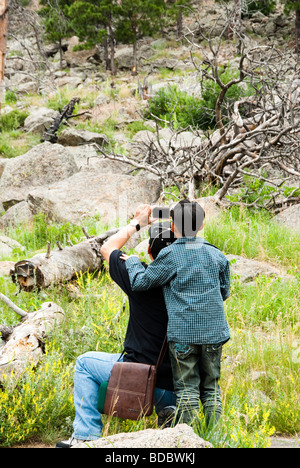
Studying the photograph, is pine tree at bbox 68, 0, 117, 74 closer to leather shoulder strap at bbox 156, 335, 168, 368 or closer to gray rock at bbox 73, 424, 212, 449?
leather shoulder strap at bbox 156, 335, 168, 368

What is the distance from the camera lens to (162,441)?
2258mm

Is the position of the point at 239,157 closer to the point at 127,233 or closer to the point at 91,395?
the point at 127,233

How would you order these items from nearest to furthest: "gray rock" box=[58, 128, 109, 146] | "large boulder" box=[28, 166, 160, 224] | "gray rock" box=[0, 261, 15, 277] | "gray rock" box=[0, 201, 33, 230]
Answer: "gray rock" box=[0, 261, 15, 277], "large boulder" box=[28, 166, 160, 224], "gray rock" box=[0, 201, 33, 230], "gray rock" box=[58, 128, 109, 146]

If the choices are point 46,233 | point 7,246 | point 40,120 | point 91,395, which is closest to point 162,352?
point 91,395

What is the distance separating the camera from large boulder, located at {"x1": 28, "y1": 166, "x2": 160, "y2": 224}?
854 cm

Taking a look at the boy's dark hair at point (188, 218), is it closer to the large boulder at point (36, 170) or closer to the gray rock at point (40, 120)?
the large boulder at point (36, 170)

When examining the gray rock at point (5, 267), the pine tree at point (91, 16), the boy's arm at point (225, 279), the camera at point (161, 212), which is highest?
the pine tree at point (91, 16)

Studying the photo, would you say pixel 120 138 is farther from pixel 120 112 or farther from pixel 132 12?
pixel 132 12

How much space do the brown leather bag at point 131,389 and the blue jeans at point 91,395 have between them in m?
0.11

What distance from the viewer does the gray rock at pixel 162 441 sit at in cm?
224

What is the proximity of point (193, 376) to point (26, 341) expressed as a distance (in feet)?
5.66

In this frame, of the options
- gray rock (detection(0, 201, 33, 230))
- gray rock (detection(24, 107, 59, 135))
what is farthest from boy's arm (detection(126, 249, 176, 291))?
gray rock (detection(24, 107, 59, 135))

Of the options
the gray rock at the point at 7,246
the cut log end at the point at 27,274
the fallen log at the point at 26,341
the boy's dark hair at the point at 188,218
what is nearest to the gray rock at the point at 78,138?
the gray rock at the point at 7,246

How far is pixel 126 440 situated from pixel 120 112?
16.7m
